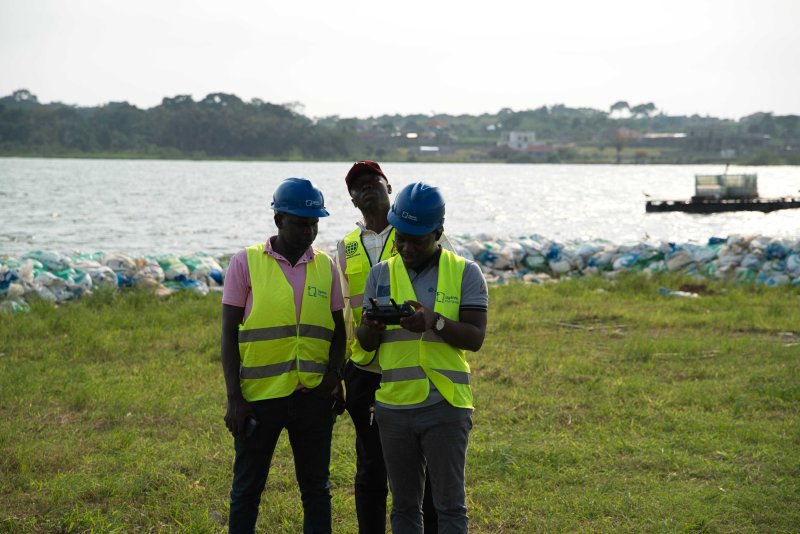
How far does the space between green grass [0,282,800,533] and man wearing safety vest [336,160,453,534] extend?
2.47 feet

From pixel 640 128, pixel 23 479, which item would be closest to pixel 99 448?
pixel 23 479

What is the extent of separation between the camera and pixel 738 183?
49.2m

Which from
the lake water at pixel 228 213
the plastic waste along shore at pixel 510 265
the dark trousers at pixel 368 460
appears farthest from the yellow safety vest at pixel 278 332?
the lake water at pixel 228 213

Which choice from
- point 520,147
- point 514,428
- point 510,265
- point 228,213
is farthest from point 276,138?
point 514,428

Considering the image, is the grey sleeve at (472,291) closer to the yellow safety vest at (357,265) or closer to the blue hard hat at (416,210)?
the blue hard hat at (416,210)

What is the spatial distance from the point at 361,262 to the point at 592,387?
3.81m

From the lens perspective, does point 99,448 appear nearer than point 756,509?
No

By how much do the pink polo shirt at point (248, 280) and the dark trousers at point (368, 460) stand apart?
0.35 metres

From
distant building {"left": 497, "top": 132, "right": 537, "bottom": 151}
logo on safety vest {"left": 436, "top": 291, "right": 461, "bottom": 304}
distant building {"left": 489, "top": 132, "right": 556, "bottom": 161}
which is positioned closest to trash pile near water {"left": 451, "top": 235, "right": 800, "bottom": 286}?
logo on safety vest {"left": 436, "top": 291, "right": 461, "bottom": 304}

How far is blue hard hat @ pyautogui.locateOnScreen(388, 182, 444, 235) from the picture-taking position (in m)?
3.45

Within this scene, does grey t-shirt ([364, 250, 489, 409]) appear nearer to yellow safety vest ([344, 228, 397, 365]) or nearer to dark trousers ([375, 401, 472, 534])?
dark trousers ([375, 401, 472, 534])

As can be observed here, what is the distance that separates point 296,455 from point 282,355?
1.54ft

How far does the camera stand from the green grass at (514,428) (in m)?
4.82

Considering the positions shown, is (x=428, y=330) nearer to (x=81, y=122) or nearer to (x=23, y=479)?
(x=23, y=479)
